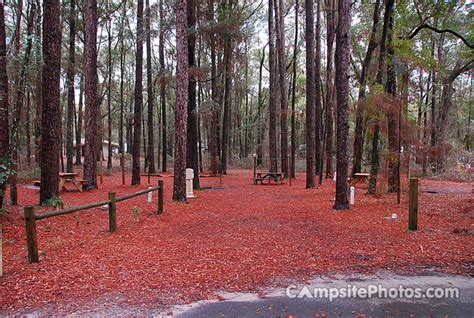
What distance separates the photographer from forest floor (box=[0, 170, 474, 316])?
3.76 metres

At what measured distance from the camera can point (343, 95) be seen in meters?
8.52

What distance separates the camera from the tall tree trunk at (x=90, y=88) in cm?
1263

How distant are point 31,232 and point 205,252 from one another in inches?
99.5

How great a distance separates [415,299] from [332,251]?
1.85m

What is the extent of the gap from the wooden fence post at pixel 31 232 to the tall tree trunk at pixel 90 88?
9.00 meters

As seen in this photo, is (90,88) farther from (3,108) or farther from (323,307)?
(323,307)

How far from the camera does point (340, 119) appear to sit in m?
8.62

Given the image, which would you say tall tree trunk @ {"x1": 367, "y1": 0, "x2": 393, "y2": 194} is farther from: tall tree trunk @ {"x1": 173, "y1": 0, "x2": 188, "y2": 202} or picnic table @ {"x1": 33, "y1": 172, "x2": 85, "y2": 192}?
picnic table @ {"x1": 33, "y1": 172, "x2": 85, "y2": 192}

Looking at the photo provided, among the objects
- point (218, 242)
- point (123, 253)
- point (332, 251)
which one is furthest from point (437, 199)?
point (123, 253)

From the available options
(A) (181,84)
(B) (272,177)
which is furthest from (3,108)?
(B) (272,177)

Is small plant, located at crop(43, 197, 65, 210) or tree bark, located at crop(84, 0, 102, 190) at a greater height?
tree bark, located at crop(84, 0, 102, 190)

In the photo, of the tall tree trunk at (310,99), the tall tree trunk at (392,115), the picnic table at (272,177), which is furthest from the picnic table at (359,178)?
the picnic table at (272,177)

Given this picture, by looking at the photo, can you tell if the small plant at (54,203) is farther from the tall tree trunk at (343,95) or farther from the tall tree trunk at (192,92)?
the tall tree trunk at (343,95)

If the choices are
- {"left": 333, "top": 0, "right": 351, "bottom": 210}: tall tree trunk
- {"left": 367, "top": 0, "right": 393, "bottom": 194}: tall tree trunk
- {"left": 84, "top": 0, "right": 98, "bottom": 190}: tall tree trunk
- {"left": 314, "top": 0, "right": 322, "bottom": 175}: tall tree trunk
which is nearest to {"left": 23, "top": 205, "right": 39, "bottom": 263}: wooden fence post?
{"left": 333, "top": 0, "right": 351, "bottom": 210}: tall tree trunk
